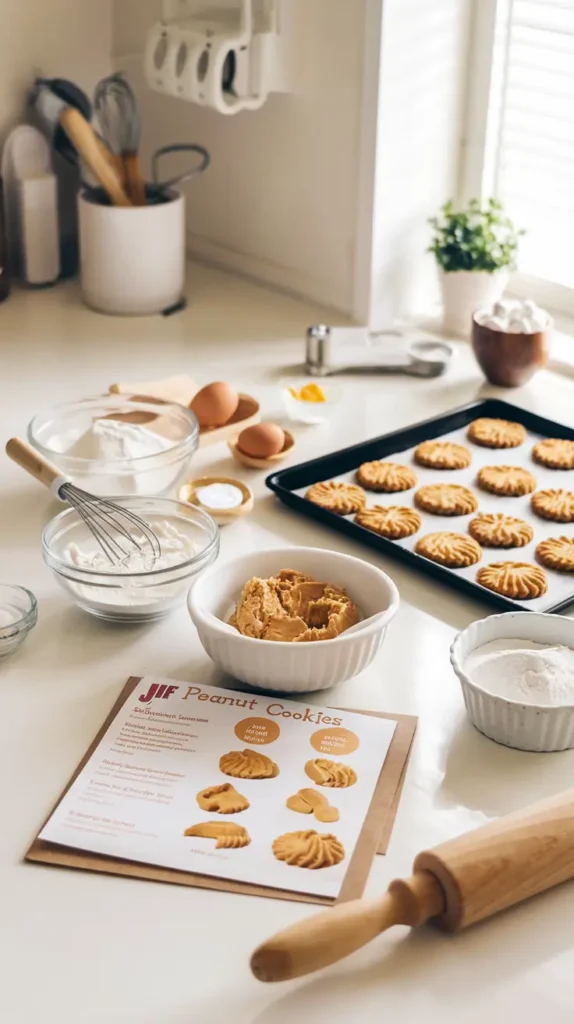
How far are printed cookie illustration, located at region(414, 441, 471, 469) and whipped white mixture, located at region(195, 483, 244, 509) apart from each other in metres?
0.22

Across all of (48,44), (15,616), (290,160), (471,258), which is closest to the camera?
(15,616)

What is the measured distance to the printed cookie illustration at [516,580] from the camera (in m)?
1.12

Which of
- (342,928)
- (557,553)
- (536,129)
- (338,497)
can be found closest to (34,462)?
(338,497)

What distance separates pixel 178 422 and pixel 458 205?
0.70m

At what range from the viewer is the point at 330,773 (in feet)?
2.96

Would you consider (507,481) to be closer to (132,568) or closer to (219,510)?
(219,510)

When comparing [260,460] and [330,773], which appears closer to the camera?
[330,773]

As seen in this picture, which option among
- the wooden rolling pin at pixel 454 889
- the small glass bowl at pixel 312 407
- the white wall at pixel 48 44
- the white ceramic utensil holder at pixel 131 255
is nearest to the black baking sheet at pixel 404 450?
the small glass bowl at pixel 312 407

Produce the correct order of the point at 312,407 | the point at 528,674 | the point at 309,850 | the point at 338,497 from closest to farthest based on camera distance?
the point at 309,850 < the point at 528,674 < the point at 338,497 < the point at 312,407

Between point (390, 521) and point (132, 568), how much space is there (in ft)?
0.91

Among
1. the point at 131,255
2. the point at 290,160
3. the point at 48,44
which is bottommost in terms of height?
the point at 131,255

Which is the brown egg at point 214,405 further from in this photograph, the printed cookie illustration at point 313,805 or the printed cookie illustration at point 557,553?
the printed cookie illustration at point 313,805

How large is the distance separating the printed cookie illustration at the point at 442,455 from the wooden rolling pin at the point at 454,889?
0.61 m

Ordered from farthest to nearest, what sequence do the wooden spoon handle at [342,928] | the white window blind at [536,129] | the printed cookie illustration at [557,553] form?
the white window blind at [536,129]
the printed cookie illustration at [557,553]
the wooden spoon handle at [342,928]
